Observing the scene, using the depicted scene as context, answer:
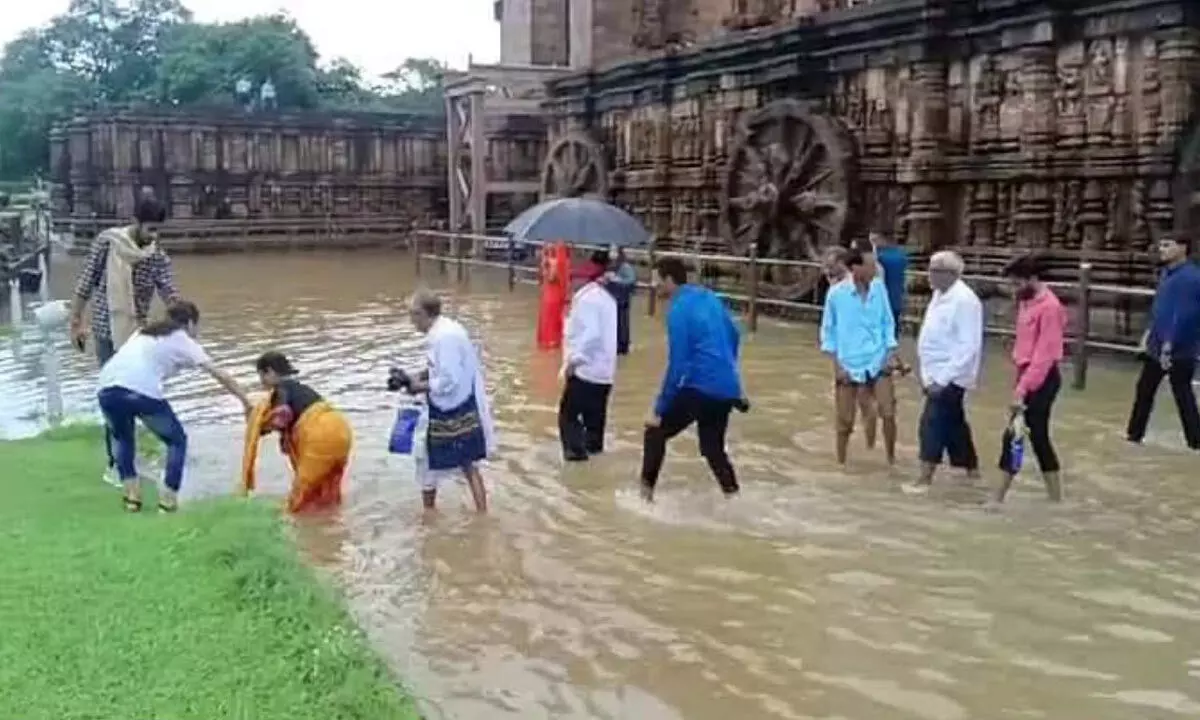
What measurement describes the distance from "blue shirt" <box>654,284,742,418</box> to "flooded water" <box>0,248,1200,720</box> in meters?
0.74

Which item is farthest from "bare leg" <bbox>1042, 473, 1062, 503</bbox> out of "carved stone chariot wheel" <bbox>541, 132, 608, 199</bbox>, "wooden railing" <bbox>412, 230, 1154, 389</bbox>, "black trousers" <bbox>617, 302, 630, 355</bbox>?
"carved stone chariot wheel" <bbox>541, 132, 608, 199</bbox>

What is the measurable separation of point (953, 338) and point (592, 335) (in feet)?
7.51

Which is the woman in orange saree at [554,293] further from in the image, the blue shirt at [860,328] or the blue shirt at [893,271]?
the blue shirt at [860,328]

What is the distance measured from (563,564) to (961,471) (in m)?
3.12

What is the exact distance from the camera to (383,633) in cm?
612

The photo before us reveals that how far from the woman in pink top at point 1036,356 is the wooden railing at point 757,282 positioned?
2338mm

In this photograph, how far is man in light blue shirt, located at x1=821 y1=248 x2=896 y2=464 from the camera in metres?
9.23

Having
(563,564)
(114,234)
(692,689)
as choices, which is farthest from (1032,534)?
(114,234)

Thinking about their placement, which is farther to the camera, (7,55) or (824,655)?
(7,55)

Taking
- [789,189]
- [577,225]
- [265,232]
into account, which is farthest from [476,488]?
[265,232]

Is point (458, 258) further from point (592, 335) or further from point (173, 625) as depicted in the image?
point (173, 625)

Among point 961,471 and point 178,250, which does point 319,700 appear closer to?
point 961,471

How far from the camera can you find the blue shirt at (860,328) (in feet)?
30.3

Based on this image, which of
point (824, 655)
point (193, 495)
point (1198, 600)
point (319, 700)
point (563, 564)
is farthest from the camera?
point (193, 495)
